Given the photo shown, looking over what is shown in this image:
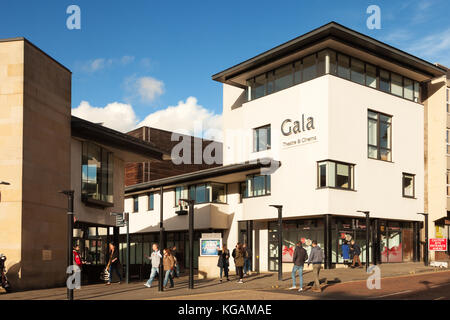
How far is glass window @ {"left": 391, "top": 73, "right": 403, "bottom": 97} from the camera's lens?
36.8 m

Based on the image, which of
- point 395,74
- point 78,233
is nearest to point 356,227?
point 395,74

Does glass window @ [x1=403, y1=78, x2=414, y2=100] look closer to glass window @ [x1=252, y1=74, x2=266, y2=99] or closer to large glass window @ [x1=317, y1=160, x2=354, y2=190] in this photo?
large glass window @ [x1=317, y1=160, x2=354, y2=190]

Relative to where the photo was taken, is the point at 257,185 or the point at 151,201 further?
the point at 151,201

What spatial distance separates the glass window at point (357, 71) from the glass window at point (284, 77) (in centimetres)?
372

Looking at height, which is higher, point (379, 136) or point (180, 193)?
point (379, 136)

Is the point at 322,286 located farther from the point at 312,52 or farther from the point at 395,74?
the point at 395,74

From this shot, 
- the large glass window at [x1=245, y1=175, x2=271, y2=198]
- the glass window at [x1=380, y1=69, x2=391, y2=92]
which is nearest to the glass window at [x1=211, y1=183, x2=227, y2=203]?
the large glass window at [x1=245, y1=175, x2=271, y2=198]

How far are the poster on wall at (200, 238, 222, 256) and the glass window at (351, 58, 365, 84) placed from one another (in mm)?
13032

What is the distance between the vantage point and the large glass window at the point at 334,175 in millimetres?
32438

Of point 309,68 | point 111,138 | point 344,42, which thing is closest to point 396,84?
point 344,42

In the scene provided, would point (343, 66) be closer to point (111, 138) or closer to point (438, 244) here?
point (438, 244)

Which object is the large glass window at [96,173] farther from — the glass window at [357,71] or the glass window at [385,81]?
the glass window at [385,81]

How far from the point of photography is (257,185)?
3712cm

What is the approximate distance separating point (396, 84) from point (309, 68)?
21.8ft
